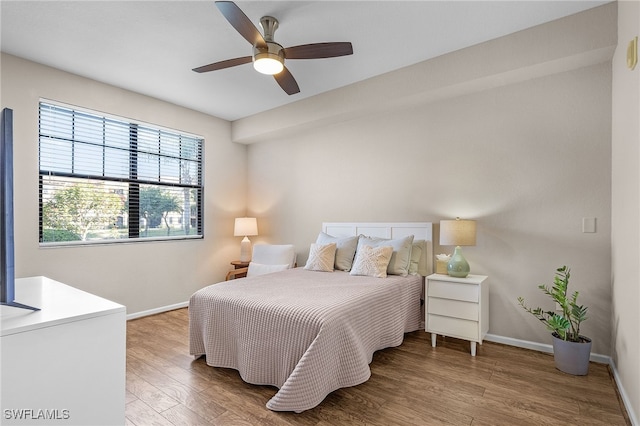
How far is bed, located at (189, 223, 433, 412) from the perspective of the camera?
2.02 metres

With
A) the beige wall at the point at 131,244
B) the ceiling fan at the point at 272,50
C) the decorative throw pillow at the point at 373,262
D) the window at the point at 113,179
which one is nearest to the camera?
the ceiling fan at the point at 272,50

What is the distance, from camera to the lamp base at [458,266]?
119 inches

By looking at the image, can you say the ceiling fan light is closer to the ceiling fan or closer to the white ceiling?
the ceiling fan

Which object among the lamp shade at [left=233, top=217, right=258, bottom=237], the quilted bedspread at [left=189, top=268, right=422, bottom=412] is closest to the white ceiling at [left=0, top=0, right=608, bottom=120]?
the lamp shade at [left=233, top=217, right=258, bottom=237]

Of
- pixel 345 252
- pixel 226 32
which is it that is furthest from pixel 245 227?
pixel 226 32

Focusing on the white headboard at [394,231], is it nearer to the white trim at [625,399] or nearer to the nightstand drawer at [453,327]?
the nightstand drawer at [453,327]

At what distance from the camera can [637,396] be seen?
1793 millimetres

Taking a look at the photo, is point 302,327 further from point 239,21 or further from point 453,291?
point 239,21

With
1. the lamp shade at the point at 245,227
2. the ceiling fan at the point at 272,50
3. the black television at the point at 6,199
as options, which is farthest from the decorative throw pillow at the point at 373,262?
the black television at the point at 6,199

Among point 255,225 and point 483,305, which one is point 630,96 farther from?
point 255,225

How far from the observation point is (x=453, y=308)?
2930mm

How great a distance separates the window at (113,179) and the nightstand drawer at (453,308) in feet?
11.0

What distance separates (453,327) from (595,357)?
1.11 meters

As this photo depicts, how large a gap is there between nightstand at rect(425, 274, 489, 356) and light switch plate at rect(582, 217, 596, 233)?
906 mm
